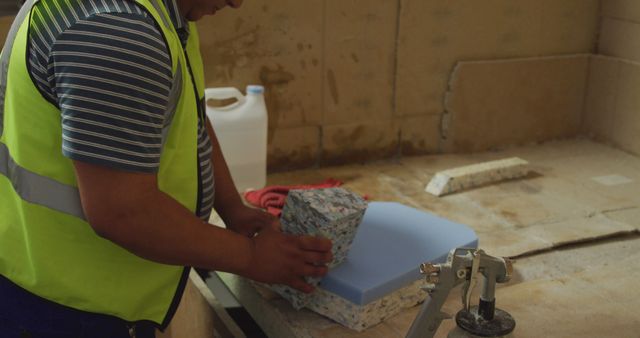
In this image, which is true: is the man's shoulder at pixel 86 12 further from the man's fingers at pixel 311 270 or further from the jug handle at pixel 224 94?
the jug handle at pixel 224 94

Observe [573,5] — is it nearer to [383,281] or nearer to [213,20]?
[213,20]

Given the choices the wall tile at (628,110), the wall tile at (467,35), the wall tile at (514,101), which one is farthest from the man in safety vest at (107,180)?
the wall tile at (628,110)

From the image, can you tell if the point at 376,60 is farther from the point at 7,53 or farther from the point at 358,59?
the point at 7,53

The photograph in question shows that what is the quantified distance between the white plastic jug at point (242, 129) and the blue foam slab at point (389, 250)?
514 mm

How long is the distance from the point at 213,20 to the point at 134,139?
1148mm

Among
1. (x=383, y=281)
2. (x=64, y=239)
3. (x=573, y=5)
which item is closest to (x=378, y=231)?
(x=383, y=281)

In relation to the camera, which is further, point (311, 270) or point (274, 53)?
point (274, 53)

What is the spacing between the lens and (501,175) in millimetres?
2143

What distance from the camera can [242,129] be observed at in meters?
2.04

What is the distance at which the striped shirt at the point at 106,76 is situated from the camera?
92 cm

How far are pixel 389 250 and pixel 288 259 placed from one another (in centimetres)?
29

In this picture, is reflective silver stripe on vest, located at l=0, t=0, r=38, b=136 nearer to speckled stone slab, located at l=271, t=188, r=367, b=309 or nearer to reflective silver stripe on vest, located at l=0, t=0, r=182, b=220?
reflective silver stripe on vest, located at l=0, t=0, r=182, b=220

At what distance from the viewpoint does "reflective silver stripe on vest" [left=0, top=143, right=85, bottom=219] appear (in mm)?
1068

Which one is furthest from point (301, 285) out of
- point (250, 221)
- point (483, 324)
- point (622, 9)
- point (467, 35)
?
point (622, 9)
